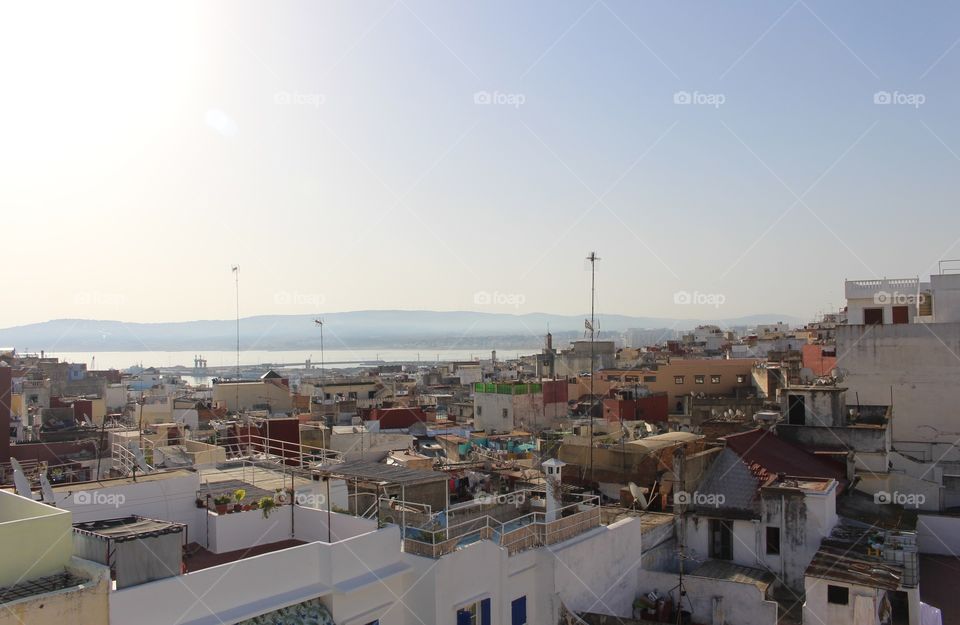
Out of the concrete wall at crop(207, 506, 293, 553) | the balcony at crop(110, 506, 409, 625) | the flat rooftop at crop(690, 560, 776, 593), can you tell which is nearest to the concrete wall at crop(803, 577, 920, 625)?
the flat rooftop at crop(690, 560, 776, 593)

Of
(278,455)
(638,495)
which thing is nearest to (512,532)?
(638,495)

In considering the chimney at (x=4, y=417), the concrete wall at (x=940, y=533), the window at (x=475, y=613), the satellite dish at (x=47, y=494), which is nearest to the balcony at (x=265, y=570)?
the window at (x=475, y=613)

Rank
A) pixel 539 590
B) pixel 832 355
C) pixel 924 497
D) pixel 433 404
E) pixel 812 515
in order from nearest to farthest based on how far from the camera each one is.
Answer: pixel 539 590
pixel 812 515
pixel 924 497
pixel 832 355
pixel 433 404

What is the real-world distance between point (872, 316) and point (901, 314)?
104 centimetres

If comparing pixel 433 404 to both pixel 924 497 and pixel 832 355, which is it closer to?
pixel 832 355

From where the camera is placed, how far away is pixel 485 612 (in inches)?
455

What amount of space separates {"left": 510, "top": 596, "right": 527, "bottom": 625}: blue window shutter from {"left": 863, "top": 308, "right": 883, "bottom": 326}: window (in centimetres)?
2337

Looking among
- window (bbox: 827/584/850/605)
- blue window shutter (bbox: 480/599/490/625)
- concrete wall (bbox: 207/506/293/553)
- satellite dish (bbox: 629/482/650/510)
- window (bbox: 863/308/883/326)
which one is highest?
window (bbox: 863/308/883/326)

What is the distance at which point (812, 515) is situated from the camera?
15.6m

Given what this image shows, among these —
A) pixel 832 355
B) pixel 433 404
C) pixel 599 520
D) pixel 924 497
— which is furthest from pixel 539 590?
pixel 433 404

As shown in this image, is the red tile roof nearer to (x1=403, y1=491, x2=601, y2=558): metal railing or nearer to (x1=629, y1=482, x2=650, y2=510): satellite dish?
(x1=629, y1=482, x2=650, y2=510): satellite dish

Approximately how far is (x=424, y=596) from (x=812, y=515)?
9.17m

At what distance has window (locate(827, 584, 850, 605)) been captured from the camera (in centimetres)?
1311

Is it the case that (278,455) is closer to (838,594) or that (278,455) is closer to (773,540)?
(773,540)
